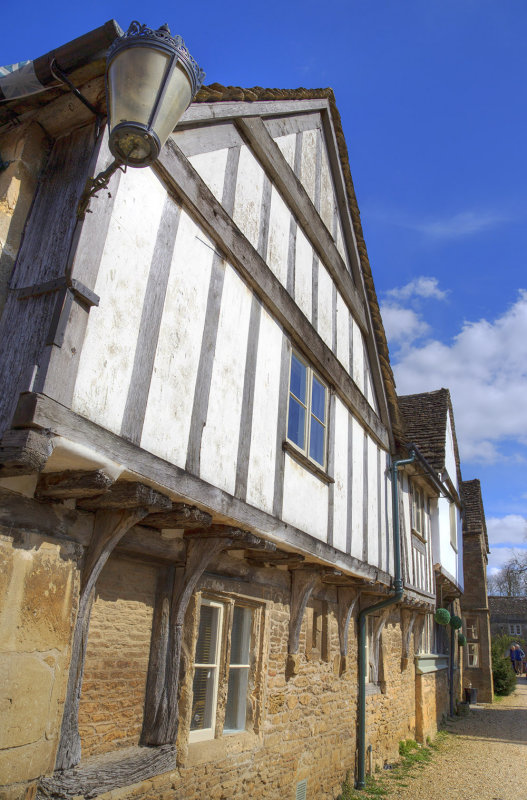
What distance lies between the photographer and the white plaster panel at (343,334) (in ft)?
24.7

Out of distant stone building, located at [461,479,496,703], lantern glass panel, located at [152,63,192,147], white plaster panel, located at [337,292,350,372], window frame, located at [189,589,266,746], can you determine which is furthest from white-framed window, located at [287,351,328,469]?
distant stone building, located at [461,479,496,703]

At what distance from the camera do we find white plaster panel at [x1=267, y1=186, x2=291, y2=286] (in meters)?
5.81

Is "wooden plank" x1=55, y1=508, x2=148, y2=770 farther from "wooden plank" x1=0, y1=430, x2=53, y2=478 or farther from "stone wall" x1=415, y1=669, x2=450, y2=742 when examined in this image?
"stone wall" x1=415, y1=669, x2=450, y2=742

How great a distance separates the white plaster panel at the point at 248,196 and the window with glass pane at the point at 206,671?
3.33 metres

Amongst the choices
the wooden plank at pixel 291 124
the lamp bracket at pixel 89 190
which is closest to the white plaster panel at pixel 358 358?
the wooden plank at pixel 291 124

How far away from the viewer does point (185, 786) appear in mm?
4074

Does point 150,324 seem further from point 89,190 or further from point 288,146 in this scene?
point 288,146

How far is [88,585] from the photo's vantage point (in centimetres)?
336

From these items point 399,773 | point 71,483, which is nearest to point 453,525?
point 399,773

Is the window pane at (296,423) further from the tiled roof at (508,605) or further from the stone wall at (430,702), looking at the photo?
the tiled roof at (508,605)

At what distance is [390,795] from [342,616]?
89.3 inches

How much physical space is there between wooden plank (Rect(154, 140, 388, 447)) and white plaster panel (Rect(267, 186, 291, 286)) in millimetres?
273

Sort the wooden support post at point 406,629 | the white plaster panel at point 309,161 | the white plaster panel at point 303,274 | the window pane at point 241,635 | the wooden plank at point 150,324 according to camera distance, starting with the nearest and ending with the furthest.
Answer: the wooden plank at point 150,324, the window pane at point 241,635, the white plaster panel at point 303,274, the white plaster panel at point 309,161, the wooden support post at point 406,629

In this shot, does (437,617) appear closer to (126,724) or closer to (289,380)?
(289,380)
